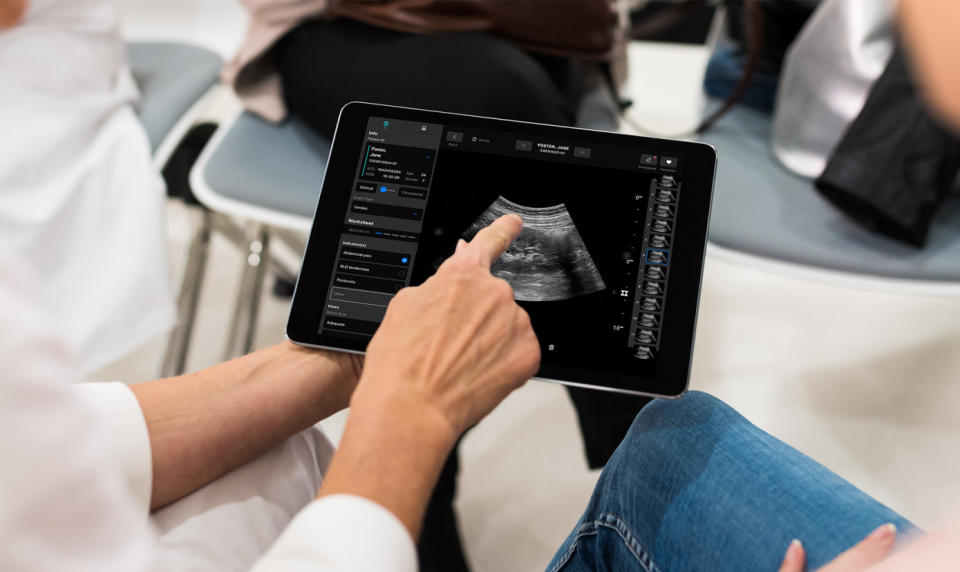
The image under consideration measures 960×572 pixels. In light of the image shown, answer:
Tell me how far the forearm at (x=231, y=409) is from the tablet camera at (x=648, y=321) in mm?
253

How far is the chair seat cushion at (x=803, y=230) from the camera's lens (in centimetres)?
91

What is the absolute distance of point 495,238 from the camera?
24.5 inches

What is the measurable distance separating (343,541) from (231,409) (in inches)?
8.6

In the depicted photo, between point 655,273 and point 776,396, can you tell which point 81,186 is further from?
point 776,396

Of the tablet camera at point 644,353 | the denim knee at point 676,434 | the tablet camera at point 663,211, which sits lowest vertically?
the denim knee at point 676,434

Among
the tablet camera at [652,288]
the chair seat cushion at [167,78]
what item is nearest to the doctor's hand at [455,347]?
the tablet camera at [652,288]

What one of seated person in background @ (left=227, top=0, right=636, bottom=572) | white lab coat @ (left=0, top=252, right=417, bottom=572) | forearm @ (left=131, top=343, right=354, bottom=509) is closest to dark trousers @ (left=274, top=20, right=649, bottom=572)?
seated person in background @ (left=227, top=0, right=636, bottom=572)

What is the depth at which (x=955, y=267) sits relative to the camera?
35.6 inches

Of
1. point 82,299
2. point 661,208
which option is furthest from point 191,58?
point 661,208

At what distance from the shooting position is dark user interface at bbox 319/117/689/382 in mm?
631

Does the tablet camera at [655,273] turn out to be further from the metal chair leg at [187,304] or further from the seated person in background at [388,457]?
the metal chair leg at [187,304]

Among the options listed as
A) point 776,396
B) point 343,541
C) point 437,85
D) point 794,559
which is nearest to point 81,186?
point 437,85

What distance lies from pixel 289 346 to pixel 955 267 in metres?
0.76

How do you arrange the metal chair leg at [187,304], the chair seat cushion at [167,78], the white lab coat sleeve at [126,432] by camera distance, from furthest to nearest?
the metal chair leg at [187,304]
the chair seat cushion at [167,78]
the white lab coat sleeve at [126,432]
